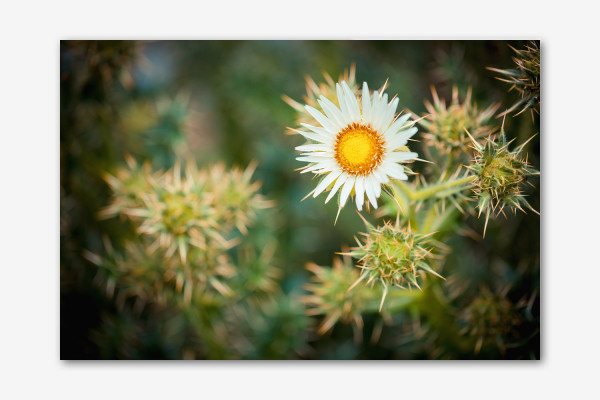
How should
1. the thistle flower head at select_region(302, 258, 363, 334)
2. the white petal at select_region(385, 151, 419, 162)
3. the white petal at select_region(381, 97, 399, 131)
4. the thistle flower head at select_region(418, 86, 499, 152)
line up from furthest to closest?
the thistle flower head at select_region(302, 258, 363, 334), the thistle flower head at select_region(418, 86, 499, 152), the white petal at select_region(381, 97, 399, 131), the white petal at select_region(385, 151, 419, 162)

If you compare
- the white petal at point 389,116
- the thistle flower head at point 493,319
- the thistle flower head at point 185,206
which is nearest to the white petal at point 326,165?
the white petal at point 389,116

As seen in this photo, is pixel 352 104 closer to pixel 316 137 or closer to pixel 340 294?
pixel 316 137

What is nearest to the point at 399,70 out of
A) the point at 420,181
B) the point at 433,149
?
the point at 433,149

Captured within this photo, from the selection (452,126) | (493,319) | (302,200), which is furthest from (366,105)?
(493,319)

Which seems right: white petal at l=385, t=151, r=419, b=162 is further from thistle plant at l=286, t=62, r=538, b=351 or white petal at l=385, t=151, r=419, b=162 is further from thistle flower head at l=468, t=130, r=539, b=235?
thistle flower head at l=468, t=130, r=539, b=235

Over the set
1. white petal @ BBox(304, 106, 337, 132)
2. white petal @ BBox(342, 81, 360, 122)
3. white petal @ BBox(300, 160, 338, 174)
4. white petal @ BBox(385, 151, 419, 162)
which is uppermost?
white petal @ BBox(342, 81, 360, 122)

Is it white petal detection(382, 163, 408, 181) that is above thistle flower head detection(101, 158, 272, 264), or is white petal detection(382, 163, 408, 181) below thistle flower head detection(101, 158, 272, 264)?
above

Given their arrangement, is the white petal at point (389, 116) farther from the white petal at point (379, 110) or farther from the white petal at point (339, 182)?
the white petal at point (339, 182)

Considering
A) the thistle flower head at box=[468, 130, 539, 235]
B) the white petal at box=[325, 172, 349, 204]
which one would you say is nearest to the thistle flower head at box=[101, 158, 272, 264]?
the white petal at box=[325, 172, 349, 204]
